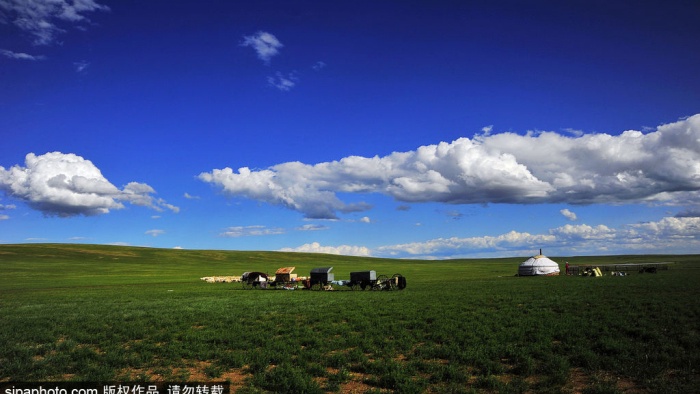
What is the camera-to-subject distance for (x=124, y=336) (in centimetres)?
1944

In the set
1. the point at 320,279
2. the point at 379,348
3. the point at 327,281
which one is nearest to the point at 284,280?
the point at 320,279

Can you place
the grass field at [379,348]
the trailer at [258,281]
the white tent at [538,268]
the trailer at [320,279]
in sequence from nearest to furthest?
the grass field at [379,348] → the trailer at [320,279] → the trailer at [258,281] → the white tent at [538,268]

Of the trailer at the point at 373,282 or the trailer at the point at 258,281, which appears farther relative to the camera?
the trailer at the point at 258,281

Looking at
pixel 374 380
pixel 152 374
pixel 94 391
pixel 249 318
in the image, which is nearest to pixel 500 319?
pixel 374 380

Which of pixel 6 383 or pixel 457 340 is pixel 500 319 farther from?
pixel 6 383

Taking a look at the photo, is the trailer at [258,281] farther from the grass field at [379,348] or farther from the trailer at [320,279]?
the grass field at [379,348]

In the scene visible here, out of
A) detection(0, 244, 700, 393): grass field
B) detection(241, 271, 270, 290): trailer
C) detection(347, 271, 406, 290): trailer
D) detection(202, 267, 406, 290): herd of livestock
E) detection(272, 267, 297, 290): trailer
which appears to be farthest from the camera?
detection(272, 267, 297, 290): trailer

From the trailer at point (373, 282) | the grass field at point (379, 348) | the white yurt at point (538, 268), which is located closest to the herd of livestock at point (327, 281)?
the trailer at point (373, 282)

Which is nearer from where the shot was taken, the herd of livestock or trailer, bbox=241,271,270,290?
the herd of livestock

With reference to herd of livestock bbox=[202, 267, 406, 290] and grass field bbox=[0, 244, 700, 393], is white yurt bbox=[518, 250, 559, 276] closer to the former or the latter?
herd of livestock bbox=[202, 267, 406, 290]

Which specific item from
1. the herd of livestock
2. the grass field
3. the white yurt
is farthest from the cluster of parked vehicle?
the white yurt

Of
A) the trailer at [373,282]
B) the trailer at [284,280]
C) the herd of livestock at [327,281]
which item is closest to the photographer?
the trailer at [373,282]

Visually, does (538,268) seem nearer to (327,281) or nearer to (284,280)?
(327,281)

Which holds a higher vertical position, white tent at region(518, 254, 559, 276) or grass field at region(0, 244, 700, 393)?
grass field at region(0, 244, 700, 393)
